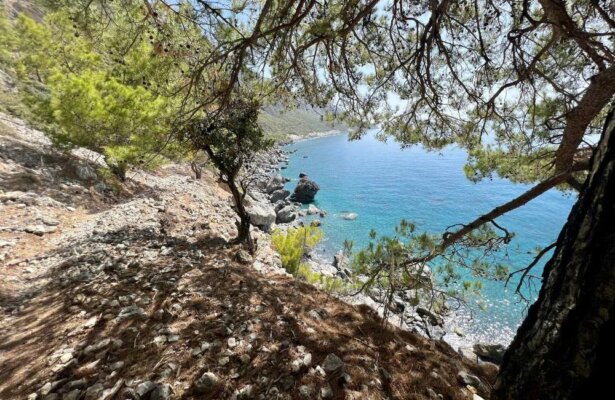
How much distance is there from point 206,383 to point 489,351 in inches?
450

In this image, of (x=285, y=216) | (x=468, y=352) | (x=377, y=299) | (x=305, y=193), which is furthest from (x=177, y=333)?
(x=305, y=193)

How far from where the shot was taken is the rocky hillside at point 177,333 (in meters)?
2.88

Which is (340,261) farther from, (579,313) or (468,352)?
(579,313)

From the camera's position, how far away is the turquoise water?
43.9 feet

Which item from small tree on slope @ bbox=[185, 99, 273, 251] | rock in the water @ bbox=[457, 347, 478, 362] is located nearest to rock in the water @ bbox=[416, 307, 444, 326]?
rock in the water @ bbox=[457, 347, 478, 362]

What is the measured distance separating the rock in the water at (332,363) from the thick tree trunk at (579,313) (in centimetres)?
216

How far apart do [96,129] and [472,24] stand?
12.9 metres

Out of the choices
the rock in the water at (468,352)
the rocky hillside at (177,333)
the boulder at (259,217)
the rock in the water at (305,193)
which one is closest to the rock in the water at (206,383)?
the rocky hillside at (177,333)

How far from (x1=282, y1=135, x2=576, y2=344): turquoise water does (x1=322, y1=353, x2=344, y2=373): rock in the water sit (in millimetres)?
7329

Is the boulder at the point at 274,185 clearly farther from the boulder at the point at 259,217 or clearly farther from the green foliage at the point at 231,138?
the green foliage at the point at 231,138

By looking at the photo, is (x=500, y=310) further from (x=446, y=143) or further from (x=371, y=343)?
(x=371, y=343)

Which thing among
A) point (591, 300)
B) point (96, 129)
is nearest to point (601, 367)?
point (591, 300)

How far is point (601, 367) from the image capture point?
855 mm

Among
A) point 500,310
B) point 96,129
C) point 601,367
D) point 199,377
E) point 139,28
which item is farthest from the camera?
point 500,310
